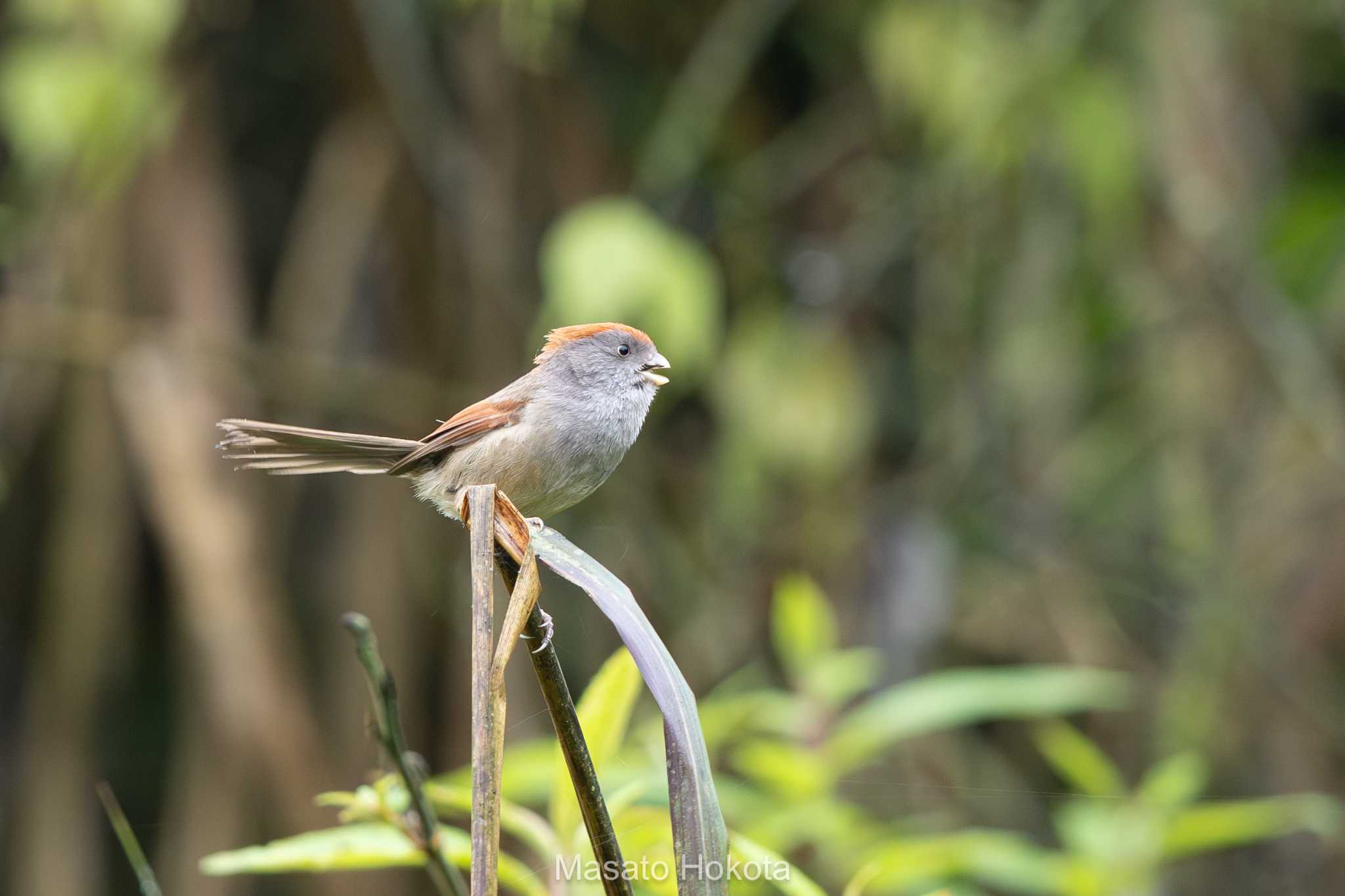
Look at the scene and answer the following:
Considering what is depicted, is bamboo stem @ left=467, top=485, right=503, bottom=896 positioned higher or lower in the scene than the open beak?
lower

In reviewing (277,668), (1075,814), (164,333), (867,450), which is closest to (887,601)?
(867,450)

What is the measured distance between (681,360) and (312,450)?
1782mm

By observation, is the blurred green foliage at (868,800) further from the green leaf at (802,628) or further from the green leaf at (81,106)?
the green leaf at (81,106)

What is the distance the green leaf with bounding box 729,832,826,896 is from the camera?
1261 millimetres

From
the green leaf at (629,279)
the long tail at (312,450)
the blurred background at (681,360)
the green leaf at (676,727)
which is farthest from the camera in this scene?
the blurred background at (681,360)

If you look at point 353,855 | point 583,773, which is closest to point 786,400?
point 353,855

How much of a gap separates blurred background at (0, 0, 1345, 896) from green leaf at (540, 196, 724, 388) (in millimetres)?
230

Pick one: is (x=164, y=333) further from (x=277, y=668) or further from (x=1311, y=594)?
(x=1311, y=594)

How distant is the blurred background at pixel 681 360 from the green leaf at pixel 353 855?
73.0 inches

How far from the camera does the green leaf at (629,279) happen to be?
9.05ft

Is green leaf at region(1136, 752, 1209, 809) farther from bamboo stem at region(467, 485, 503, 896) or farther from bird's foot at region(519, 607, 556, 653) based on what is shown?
bamboo stem at region(467, 485, 503, 896)

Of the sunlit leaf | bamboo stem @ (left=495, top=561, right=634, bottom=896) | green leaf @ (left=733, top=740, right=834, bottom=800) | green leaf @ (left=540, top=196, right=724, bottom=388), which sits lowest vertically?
bamboo stem @ (left=495, top=561, right=634, bottom=896)

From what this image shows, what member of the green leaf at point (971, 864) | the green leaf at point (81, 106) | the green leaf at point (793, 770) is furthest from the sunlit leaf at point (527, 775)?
the green leaf at point (81, 106)

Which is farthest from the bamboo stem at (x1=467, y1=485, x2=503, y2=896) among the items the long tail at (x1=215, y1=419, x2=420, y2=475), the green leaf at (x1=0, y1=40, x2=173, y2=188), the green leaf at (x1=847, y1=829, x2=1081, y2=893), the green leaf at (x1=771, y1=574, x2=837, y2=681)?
the green leaf at (x1=0, y1=40, x2=173, y2=188)
